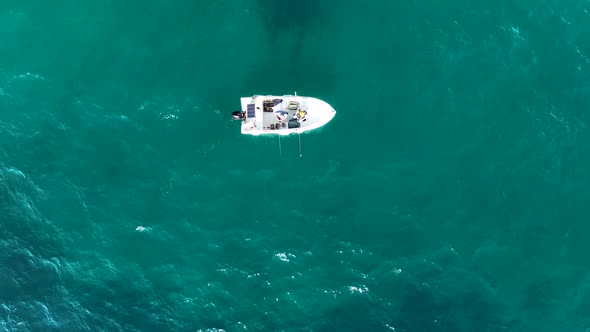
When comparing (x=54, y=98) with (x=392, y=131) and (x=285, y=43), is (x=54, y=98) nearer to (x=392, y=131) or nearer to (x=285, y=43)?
(x=285, y=43)

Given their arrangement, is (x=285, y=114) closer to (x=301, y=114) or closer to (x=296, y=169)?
(x=301, y=114)

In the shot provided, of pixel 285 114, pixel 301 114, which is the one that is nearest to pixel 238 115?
pixel 285 114

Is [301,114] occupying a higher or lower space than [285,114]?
lower

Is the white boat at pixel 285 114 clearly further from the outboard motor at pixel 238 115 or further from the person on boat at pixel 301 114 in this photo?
the outboard motor at pixel 238 115

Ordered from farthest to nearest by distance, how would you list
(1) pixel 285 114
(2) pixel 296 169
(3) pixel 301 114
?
(1) pixel 285 114 → (3) pixel 301 114 → (2) pixel 296 169

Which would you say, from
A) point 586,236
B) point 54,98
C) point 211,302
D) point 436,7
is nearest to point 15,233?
point 54,98

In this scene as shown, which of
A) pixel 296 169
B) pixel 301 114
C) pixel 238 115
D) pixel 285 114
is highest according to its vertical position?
pixel 285 114
